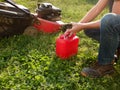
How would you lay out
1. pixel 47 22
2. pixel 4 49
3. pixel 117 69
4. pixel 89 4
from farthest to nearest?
pixel 89 4 < pixel 47 22 < pixel 4 49 < pixel 117 69

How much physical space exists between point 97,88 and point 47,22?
171 cm

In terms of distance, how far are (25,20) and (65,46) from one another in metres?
0.90

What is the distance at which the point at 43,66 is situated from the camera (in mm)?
3818

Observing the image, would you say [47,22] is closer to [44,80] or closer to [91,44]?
[91,44]

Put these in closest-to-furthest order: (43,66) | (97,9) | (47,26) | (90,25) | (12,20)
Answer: (90,25), (43,66), (97,9), (12,20), (47,26)

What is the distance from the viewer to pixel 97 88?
350 cm

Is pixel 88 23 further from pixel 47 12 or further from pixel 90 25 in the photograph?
pixel 47 12

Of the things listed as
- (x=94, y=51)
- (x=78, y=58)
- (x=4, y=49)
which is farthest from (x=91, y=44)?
(x=4, y=49)

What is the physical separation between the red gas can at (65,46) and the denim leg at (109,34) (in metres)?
0.50

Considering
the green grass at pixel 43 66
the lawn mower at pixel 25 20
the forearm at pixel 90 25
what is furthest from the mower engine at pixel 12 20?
the forearm at pixel 90 25

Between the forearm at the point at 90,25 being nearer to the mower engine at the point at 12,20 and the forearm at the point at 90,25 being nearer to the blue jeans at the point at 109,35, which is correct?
the blue jeans at the point at 109,35

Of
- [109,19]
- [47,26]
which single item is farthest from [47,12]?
[109,19]

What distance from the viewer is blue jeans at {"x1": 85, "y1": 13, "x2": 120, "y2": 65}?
3.46m

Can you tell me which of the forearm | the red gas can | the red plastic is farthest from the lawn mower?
the forearm
